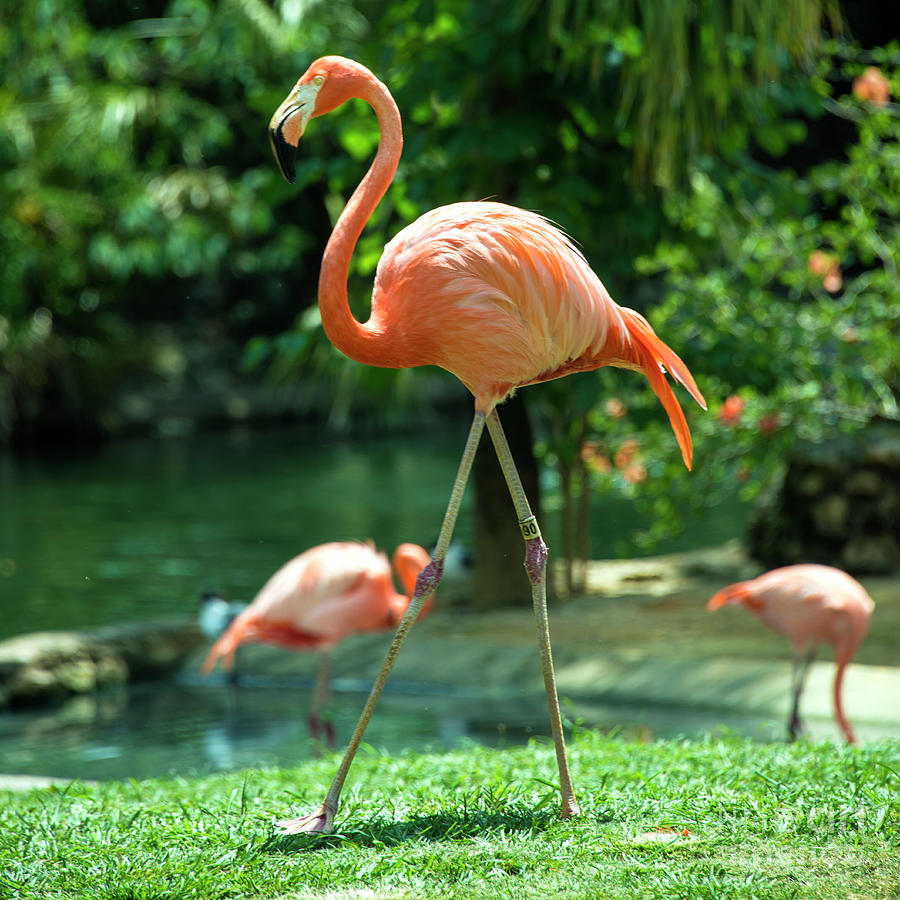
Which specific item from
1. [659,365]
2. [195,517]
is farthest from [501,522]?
[195,517]

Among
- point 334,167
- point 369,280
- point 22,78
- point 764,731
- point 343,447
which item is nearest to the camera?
point 764,731

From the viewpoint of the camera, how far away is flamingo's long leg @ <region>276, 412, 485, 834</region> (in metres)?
3.15

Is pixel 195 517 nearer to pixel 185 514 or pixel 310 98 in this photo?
pixel 185 514

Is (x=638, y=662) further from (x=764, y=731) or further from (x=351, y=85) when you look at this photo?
(x=351, y=85)

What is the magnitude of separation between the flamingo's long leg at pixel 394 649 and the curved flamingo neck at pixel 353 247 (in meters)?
0.39

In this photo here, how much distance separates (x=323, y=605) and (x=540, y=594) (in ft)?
8.64

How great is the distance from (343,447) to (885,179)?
12.7 m

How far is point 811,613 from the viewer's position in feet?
17.2

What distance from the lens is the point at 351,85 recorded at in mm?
3467

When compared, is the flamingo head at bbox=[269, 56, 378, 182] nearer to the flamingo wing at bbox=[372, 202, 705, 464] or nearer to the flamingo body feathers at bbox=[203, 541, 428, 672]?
the flamingo wing at bbox=[372, 202, 705, 464]

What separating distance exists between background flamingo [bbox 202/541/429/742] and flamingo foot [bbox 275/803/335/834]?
258 cm

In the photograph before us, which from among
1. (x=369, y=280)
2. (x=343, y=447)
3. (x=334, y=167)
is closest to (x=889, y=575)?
(x=369, y=280)

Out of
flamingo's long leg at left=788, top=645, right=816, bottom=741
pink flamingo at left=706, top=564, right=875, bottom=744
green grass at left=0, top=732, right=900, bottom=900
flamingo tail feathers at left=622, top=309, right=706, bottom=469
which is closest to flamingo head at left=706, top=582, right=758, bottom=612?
pink flamingo at left=706, top=564, right=875, bottom=744

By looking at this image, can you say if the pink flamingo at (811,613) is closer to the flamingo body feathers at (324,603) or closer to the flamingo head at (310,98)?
the flamingo body feathers at (324,603)
